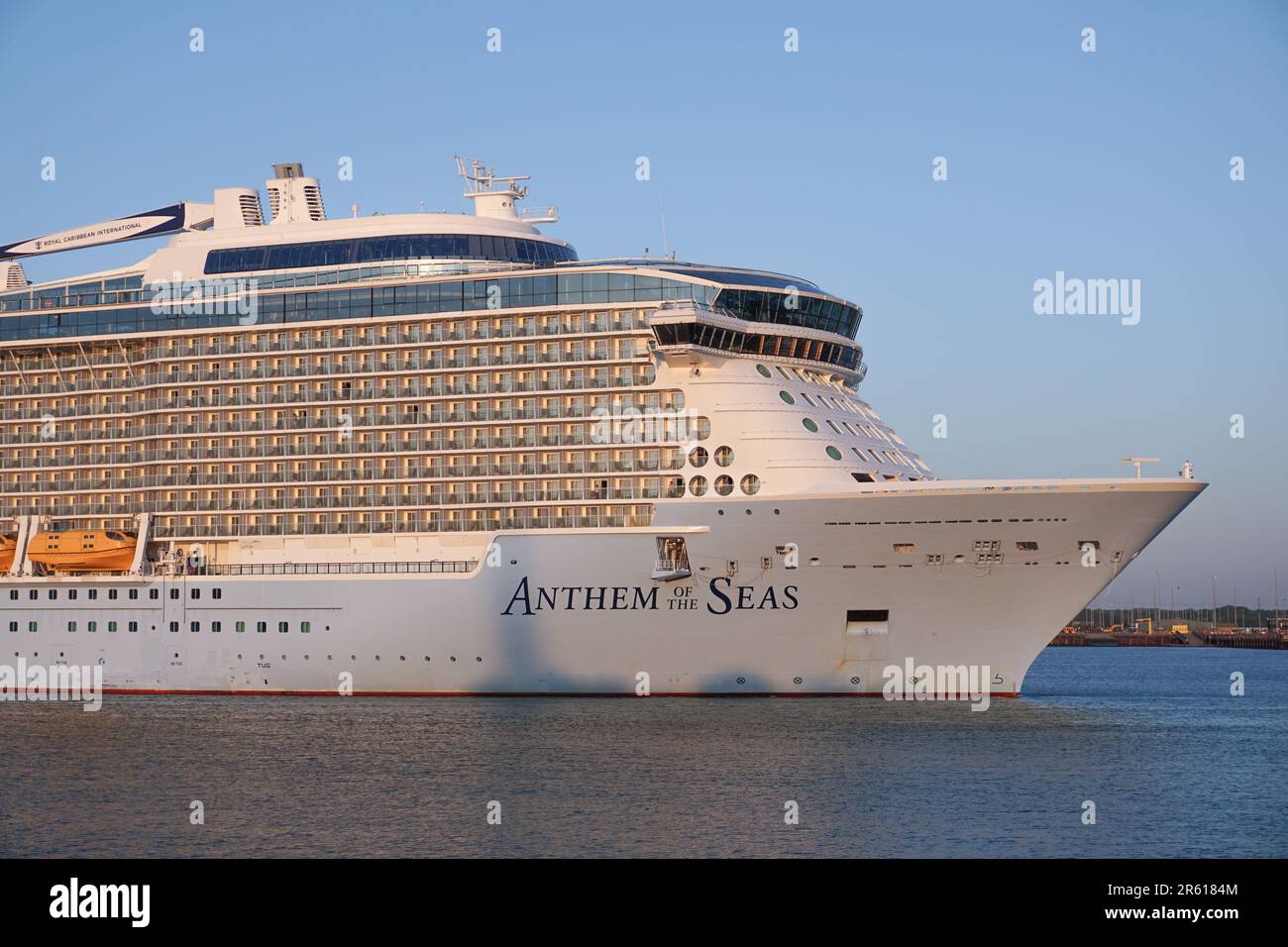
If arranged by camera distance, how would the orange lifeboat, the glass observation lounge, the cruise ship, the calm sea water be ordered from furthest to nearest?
the orange lifeboat < the glass observation lounge < the cruise ship < the calm sea water

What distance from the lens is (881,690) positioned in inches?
1646

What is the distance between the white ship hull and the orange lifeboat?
4.95m

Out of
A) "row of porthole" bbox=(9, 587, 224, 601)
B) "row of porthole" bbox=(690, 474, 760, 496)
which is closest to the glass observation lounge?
"row of porthole" bbox=(690, 474, 760, 496)

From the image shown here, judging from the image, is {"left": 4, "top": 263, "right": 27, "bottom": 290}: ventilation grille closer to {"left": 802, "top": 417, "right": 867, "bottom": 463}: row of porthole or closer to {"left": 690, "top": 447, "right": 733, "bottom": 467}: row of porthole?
{"left": 690, "top": 447, "right": 733, "bottom": 467}: row of porthole

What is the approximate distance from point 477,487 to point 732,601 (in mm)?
9313

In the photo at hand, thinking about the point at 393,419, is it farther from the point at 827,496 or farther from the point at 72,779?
the point at 72,779

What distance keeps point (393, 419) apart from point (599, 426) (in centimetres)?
731

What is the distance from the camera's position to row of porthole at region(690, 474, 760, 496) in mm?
42438

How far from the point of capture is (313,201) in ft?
172

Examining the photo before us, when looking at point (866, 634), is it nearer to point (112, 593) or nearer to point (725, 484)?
point (725, 484)

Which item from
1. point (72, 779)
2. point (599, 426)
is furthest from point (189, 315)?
point (72, 779)

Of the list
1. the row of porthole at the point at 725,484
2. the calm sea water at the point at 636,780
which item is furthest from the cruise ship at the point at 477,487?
the calm sea water at the point at 636,780
